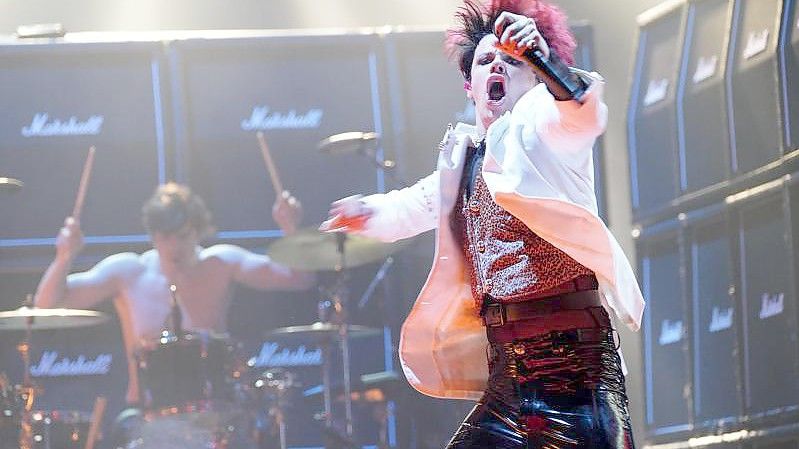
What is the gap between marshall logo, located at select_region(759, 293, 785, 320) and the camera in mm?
5418

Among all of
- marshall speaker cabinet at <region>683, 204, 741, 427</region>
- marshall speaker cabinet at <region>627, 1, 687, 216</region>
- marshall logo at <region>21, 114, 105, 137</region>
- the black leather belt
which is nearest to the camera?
the black leather belt

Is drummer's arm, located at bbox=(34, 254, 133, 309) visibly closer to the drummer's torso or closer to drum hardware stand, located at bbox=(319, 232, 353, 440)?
the drummer's torso

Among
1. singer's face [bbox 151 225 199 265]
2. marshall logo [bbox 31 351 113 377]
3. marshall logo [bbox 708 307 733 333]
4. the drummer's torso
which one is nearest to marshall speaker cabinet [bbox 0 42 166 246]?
singer's face [bbox 151 225 199 265]

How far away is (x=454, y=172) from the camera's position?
333 centimetres

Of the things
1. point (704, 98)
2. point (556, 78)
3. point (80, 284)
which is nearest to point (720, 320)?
point (704, 98)

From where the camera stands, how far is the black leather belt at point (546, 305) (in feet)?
10.1

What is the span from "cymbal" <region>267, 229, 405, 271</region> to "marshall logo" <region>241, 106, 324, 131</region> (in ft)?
2.39

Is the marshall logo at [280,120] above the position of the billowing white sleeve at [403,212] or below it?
above

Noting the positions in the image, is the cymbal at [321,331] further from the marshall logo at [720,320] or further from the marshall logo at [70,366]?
the marshall logo at [720,320]

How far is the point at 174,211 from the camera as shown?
21.8 ft

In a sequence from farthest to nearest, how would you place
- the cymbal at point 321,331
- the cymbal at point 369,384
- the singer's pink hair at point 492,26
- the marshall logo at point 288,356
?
the marshall logo at point 288,356
the cymbal at point 369,384
the cymbal at point 321,331
the singer's pink hair at point 492,26

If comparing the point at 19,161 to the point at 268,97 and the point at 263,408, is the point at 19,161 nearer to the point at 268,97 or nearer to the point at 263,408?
the point at 268,97

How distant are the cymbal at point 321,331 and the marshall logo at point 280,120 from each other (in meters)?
1.14

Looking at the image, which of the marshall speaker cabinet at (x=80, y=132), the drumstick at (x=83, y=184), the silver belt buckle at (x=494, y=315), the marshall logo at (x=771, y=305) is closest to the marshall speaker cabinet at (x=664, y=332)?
the marshall logo at (x=771, y=305)
